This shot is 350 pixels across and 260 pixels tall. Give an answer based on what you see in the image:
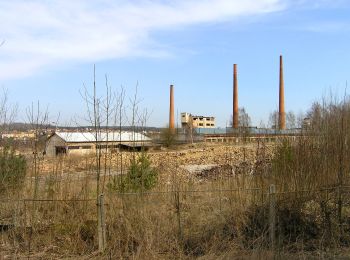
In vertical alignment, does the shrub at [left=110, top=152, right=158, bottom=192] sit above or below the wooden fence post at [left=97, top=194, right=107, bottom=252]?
above

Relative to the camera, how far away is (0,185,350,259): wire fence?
899cm

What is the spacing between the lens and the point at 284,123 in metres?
13.1

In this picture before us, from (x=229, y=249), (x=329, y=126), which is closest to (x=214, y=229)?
(x=229, y=249)

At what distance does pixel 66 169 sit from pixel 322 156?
6172 millimetres

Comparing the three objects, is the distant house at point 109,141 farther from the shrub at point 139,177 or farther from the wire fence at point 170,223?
the wire fence at point 170,223

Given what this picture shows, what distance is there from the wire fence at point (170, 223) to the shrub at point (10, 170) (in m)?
0.59

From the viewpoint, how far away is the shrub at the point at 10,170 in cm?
1124

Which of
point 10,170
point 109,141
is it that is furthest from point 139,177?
point 10,170

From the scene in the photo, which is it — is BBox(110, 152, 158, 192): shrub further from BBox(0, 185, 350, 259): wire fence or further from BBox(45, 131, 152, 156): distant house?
BBox(0, 185, 350, 259): wire fence

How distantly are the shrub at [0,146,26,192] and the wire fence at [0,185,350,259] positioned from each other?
1.94 feet

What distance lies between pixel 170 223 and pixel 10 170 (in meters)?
4.46

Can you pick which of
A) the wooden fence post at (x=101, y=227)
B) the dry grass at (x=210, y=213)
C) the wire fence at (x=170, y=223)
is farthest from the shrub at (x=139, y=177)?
the wooden fence post at (x=101, y=227)

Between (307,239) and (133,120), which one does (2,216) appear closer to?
(133,120)

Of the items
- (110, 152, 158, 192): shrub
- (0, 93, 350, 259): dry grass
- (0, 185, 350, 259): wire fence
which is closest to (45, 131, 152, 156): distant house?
(110, 152, 158, 192): shrub
